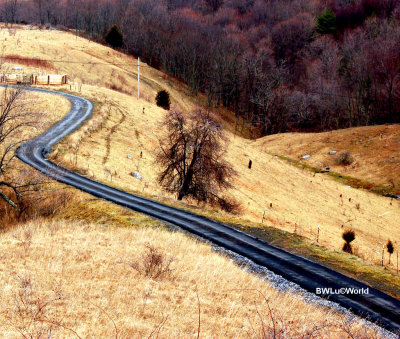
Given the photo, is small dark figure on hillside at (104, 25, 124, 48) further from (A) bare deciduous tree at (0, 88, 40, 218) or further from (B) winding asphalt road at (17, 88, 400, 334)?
(A) bare deciduous tree at (0, 88, 40, 218)

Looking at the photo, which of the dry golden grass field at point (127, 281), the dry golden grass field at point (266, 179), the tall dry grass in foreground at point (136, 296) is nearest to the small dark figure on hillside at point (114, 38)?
the dry golden grass field at point (266, 179)

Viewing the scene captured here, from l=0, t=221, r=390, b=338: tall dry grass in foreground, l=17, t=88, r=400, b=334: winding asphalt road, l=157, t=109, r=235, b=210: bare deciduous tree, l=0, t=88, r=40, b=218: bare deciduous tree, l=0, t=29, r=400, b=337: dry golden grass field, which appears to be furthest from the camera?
l=157, t=109, r=235, b=210: bare deciduous tree

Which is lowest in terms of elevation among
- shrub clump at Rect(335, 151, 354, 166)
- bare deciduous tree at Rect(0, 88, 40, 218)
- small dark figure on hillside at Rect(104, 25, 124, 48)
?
shrub clump at Rect(335, 151, 354, 166)

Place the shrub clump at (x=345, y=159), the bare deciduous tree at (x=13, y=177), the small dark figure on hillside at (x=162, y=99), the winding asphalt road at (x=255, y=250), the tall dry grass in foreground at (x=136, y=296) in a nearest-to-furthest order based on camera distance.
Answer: the tall dry grass in foreground at (x=136, y=296) → the winding asphalt road at (x=255, y=250) → the bare deciduous tree at (x=13, y=177) → the shrub clump at (x=345, y=159) → the small dark figure on hillside at (x=162, y=99)

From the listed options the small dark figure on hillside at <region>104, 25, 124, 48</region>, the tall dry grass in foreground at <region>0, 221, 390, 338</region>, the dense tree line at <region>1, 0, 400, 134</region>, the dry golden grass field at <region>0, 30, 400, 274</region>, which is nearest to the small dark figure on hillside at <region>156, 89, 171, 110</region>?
the dry golden grass field at <region>0, 30, 400, 274</region>

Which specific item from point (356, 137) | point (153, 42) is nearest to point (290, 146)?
point (356, 137)

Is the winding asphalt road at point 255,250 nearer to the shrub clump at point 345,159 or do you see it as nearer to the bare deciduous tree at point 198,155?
the bare deciduous tree at point 198,155

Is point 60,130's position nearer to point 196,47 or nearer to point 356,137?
point 356,137
